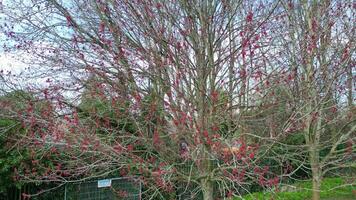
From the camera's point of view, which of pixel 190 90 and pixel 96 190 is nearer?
pixel 190 90

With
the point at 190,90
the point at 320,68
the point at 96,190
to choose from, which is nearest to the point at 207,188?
the point at 190,90

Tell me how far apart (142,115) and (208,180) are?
4.02ft

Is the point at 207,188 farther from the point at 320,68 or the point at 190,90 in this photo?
the point at 320,68

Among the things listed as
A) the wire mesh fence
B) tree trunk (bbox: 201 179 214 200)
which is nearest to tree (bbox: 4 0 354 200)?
tree trunk (bbox: 201 179 214 200)

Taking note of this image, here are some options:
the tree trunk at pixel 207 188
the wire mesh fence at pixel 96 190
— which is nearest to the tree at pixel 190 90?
the tree trunk at pixel 207 188

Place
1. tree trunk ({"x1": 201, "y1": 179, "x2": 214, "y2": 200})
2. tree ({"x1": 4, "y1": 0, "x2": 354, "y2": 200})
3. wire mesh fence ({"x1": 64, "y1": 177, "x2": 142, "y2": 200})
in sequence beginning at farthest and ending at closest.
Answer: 1. wire mesh fence ({"x1": 64, "y1": 177, "x2": 142, "y2": 200})
2. tree trunk ({"x1": 201, "y1": 179, "x2": 214, "y2": 200})
3. tree ({"x1": 4, "y1": 0, "x2": 354, "y2": 200})

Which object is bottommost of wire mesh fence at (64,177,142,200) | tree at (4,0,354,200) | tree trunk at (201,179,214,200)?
wire mesh fence at (64,177,142,200)

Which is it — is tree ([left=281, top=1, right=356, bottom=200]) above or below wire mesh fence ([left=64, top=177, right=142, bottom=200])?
above

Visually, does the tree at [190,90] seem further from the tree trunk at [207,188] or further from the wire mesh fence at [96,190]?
the wire mesh fence at [96,190]

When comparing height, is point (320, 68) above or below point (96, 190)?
above

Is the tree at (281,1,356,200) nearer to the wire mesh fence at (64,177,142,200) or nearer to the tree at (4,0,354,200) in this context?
the tree at (4,0,354,200)

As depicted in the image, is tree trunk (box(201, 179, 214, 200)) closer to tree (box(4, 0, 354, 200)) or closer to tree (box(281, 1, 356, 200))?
tree (box(4, 0, 354, 200))

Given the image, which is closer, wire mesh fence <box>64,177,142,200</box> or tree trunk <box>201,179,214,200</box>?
tree trunk <box>201,179,214,200</box>

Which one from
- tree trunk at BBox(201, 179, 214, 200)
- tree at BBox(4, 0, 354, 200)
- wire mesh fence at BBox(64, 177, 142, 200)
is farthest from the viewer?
wire mesh fence at BBox(64, 177, 142, 200)
